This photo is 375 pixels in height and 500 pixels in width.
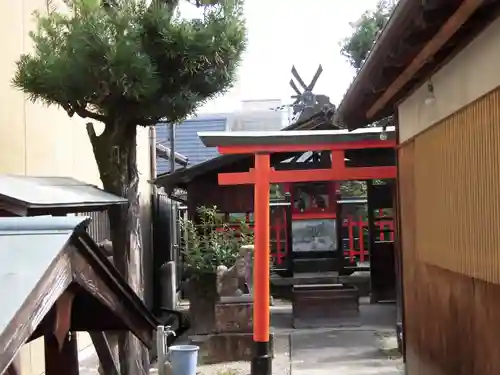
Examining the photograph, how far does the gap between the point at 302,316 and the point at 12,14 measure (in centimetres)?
853

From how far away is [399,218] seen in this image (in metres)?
7.43

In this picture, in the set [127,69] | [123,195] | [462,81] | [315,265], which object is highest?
[127,69]

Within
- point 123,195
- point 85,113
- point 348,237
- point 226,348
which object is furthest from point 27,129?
point 348,237

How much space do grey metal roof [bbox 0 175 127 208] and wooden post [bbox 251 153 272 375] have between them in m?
3.58

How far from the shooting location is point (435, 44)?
14.9 ft

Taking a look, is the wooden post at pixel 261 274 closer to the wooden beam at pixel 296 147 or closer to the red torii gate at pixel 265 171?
the red torii gate at pixel 265 171

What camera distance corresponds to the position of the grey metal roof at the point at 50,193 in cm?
464

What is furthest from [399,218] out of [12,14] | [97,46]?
[12,14]

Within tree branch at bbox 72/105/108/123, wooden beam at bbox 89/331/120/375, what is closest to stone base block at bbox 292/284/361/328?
tree branch at bbox 72/105/108/123

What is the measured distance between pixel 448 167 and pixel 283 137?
491 centimetres

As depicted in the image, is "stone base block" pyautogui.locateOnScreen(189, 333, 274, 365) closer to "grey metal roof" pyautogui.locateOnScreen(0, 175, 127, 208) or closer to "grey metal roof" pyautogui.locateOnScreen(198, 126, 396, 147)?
"grey metal roof" pyautogui.locateOnScreen(198, 126, 396, 147)

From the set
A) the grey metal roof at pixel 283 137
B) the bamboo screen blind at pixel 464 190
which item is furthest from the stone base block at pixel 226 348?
the bamboo screen blind at pixel 464 190

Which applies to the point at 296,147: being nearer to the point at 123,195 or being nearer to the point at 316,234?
the point at 123,195

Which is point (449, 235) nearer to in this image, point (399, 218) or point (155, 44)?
point (399, 218)
